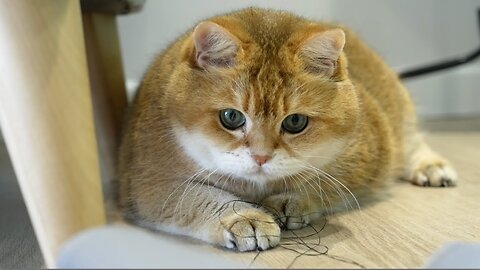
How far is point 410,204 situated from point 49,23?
0.90 m

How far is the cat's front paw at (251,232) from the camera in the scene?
3.60 feet

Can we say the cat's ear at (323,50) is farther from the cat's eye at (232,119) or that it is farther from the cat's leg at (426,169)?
the cat's leg at (426,169)

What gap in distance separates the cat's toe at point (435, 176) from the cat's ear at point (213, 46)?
76cm

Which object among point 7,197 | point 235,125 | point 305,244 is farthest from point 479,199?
point 7,197

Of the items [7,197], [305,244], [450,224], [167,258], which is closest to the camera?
[167,258]

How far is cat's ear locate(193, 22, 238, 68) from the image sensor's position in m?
1.11

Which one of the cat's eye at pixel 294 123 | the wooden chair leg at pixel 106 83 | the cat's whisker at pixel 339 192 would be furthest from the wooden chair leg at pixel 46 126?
the wooden chair leg at pixel 106 83

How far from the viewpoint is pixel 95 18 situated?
5.66 ft

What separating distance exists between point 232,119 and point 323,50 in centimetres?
21

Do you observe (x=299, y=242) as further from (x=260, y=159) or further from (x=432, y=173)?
(x=432, y=173)

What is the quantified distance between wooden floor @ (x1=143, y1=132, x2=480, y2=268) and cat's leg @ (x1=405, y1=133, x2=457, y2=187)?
0.03 meters

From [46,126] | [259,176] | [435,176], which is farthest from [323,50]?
[435,176]

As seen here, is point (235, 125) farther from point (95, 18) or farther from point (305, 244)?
point (95, 18)

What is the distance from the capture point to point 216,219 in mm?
1181
